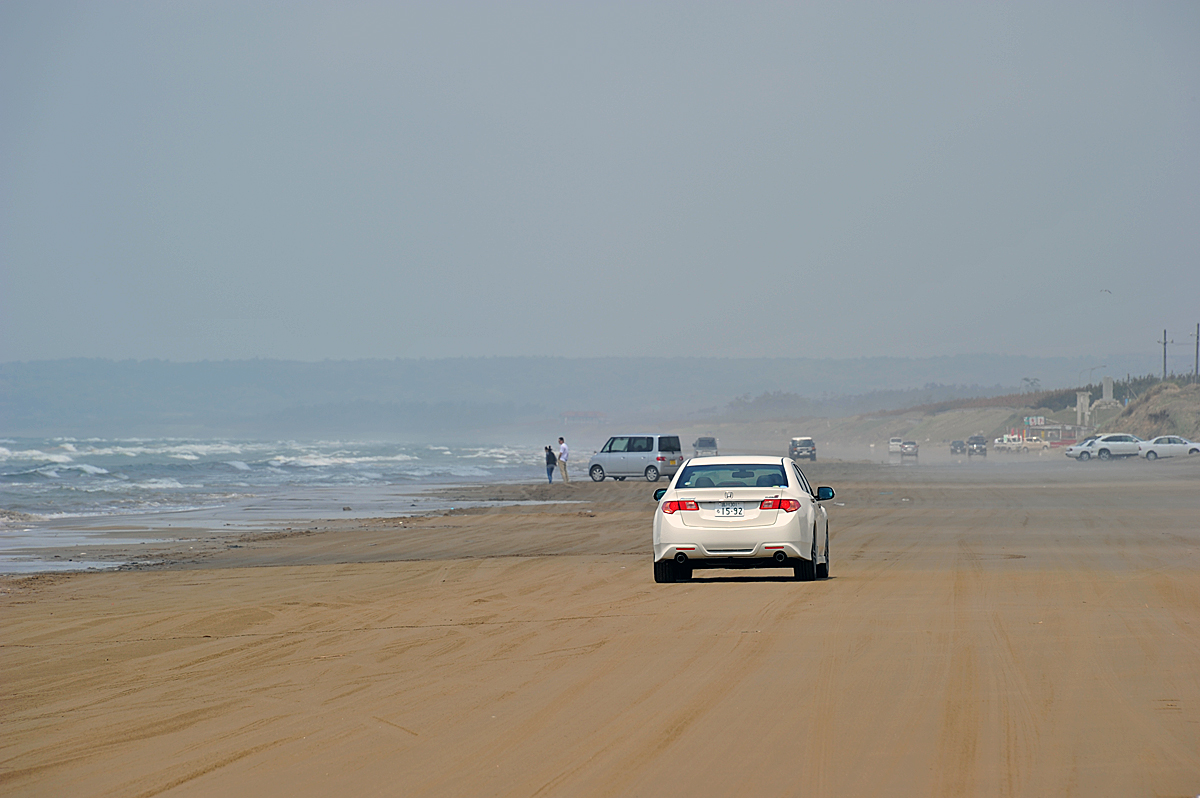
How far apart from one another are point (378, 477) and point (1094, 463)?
41.2 metres

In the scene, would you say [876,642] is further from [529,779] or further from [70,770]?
[70,770]

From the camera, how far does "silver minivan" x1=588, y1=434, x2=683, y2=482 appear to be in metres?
49.0

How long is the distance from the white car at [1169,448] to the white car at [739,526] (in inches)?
2520

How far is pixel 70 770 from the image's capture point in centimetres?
657

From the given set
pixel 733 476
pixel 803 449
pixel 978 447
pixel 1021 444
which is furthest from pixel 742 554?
pixel 1021 444

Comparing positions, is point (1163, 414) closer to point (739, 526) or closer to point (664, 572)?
point (664, 572)

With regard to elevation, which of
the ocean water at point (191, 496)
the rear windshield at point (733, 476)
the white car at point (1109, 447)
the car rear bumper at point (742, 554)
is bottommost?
the ocean water at point (191, 496)

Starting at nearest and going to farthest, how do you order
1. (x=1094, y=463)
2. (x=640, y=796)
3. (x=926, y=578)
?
(x=640, y=796) < (x=926, y=578) < (x=1094, y=463)

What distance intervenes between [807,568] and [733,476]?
4.95ft

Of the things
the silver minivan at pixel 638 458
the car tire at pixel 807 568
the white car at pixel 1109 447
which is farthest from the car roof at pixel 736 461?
the white car at pixel 1109 447

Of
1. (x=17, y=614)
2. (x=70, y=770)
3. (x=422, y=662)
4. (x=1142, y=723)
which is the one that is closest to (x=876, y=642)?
(x=1142, y=723)

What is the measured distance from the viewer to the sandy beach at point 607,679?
250 inches

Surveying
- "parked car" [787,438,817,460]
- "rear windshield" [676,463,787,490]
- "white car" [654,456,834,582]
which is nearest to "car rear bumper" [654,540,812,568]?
"white car" [654,456,834,582]

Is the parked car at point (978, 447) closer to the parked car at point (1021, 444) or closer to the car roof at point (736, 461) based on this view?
the parked car at point (1021, 444)
